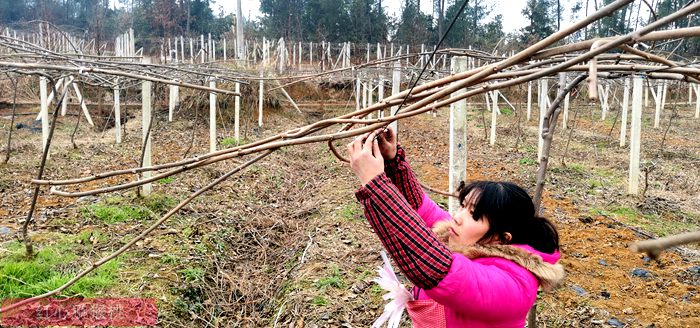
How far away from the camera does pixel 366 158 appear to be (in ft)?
3.83

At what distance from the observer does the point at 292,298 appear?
13.0 feet

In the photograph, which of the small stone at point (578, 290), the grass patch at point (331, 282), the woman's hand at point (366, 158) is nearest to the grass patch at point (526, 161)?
the small stone at point (578, 290)

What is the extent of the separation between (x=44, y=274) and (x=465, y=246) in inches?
157

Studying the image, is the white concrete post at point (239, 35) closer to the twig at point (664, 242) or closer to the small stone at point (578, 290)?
the small stone at point (578, 290)

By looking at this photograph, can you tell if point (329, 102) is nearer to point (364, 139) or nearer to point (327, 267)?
point (327, 267)

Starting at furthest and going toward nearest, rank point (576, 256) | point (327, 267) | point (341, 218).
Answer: point (341, 218), point (576, 256), point (327, 267)

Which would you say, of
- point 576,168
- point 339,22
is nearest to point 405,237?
point 576,168

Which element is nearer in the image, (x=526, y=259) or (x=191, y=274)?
(x=526, y=259)

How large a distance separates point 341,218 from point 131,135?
8991 millimetres

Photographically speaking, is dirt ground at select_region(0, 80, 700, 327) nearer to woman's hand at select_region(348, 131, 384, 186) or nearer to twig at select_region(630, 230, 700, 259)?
woman's hand at select_region(348, 131, 384, 186)

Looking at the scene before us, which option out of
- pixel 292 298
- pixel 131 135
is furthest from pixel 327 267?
pixel 131 135

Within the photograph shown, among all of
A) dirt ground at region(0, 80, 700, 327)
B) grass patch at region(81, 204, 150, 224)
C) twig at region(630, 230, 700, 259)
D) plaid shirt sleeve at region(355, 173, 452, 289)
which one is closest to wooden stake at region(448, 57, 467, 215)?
dirt ground at region(0, 80, 700, 327)

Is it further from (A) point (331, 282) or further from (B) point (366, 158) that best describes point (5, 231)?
(B) point (366, 158)

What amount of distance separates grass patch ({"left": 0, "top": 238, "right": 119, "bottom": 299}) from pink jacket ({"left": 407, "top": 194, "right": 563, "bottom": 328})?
3.25 meters
